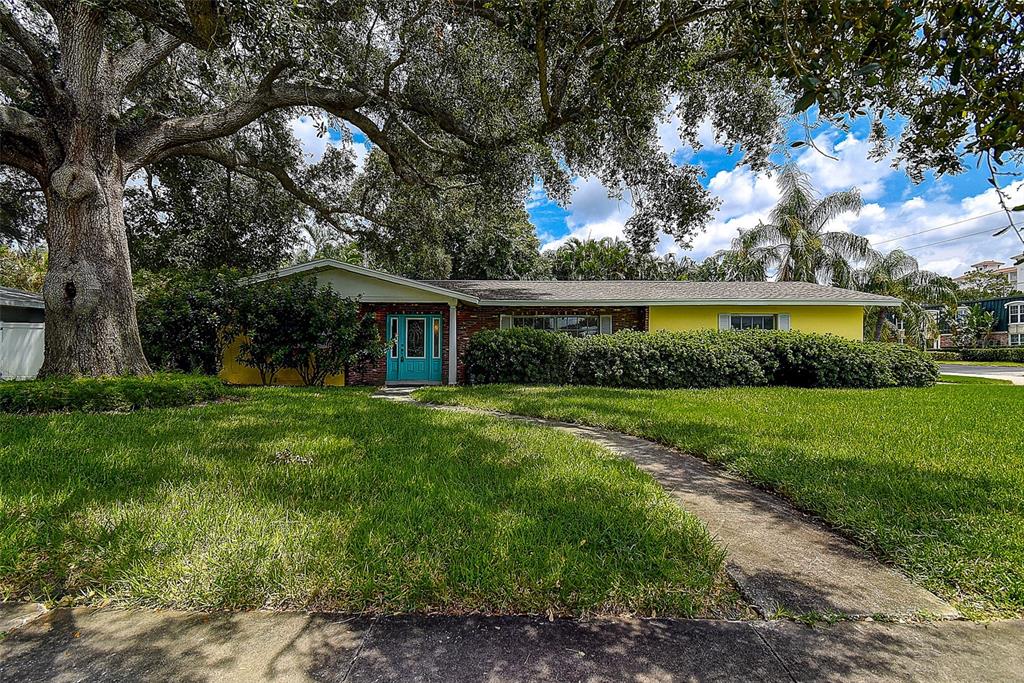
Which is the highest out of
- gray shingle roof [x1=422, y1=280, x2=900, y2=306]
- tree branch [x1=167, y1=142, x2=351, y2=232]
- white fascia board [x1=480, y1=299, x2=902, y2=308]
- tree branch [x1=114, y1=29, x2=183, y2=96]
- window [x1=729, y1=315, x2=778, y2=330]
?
tree branch [x1=114, y1=29, x2=183, y2=96]

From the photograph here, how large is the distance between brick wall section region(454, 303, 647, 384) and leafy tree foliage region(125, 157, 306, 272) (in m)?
6.52

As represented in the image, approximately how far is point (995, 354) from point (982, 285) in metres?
17.8

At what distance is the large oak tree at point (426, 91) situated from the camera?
17.9 ft

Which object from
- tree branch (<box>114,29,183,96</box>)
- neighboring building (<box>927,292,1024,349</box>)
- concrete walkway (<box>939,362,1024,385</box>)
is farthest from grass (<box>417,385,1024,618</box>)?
neighboring building (<box>927,292,1024,349</box>)

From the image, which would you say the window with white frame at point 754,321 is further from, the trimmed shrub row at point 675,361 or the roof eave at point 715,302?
the trimmed shrub row at point 675,361

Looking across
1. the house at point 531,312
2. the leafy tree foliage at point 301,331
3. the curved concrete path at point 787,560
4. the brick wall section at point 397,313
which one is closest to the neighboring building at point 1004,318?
the house at point 531,312

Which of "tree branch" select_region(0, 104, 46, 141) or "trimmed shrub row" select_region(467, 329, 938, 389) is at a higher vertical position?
"tree branch" select_region(0, 104, 46, 141)

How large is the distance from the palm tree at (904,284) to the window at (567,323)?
15.4m

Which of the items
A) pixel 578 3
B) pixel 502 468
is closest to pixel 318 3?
pixel 578 3

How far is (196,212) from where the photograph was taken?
14.3 m

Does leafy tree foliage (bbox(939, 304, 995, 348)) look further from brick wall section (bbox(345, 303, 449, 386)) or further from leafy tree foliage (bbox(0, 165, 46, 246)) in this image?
leafy tree foliage (bbox(0, 165, 46, 246))

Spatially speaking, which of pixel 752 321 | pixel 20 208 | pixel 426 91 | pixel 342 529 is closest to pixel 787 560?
pixel 342 529

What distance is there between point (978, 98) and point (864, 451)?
354cm

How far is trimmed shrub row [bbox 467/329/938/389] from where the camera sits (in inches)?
456
